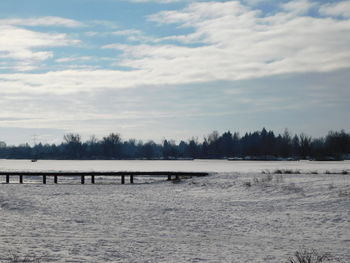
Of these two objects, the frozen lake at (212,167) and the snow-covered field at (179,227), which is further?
the frozen lake at (212,167)

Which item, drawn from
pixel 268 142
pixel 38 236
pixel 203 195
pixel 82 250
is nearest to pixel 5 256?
pixel 82 250

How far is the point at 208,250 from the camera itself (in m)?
11.6

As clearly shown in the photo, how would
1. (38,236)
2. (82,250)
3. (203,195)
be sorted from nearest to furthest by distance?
(82,250) < (38,236) < (203,195)

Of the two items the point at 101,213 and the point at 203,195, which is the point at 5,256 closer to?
the point at 101,213

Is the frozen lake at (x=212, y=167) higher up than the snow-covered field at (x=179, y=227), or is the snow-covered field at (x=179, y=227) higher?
the frozen lake at (x=212, y=167)

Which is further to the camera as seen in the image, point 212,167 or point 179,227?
point 212,167

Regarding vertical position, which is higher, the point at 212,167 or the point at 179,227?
the point at 212,167

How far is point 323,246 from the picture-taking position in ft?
39.9

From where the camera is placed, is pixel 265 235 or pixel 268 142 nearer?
pixel 265 235

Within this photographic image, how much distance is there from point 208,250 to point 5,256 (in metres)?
4.52

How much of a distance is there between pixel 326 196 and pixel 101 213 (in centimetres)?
978

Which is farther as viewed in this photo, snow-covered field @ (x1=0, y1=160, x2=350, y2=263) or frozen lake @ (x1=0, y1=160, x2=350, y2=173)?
frozen lake @ (x1=0, y1=160, x2=350, y2=173)

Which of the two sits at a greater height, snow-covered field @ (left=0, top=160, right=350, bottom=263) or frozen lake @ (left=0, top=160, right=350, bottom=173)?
frozen lake @ (left=0, top=160, right=350, bottom=173)

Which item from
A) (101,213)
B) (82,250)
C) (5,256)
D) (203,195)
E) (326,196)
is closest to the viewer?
(5,256)
